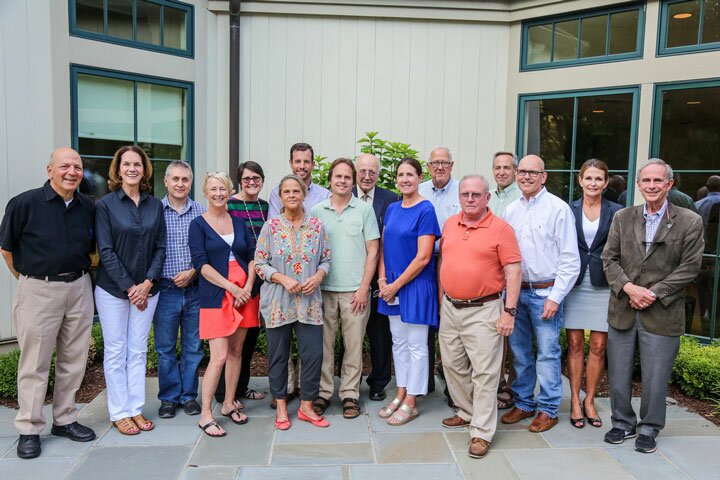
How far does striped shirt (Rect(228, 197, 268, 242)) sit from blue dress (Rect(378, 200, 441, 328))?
3.15 feet

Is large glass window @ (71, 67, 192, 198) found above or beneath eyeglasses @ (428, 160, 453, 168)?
above

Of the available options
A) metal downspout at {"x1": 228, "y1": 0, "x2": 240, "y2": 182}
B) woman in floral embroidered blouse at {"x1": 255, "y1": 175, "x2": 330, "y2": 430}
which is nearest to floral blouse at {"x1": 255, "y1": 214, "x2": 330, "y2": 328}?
woman in floral embroidered blouse at {"x1": 255, "y1": 175, "x2": 330, "y2": 430}

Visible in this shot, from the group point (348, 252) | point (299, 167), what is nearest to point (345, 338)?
point (348, 252)

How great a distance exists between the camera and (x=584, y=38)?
6.30m

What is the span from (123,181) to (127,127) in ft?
8.26

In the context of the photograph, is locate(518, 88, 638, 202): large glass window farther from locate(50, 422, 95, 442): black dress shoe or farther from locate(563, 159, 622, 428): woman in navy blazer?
locate(50, 422, 95, 442): black dress shoe

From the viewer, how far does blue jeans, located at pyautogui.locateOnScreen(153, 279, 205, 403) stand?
13.6 ft

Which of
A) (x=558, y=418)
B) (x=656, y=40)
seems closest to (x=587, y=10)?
(x=656, y=40)

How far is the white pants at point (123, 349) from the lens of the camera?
385 cm

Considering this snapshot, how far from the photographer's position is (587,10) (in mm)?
6227

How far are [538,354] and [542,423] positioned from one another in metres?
0.49

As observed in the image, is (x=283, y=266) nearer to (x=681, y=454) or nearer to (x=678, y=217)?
(x=678, y=217)

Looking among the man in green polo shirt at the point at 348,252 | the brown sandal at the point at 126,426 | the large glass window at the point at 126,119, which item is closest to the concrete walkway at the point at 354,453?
the brown sandal at the point at 126,426

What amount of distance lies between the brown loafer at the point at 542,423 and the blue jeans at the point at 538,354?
0.03 m
